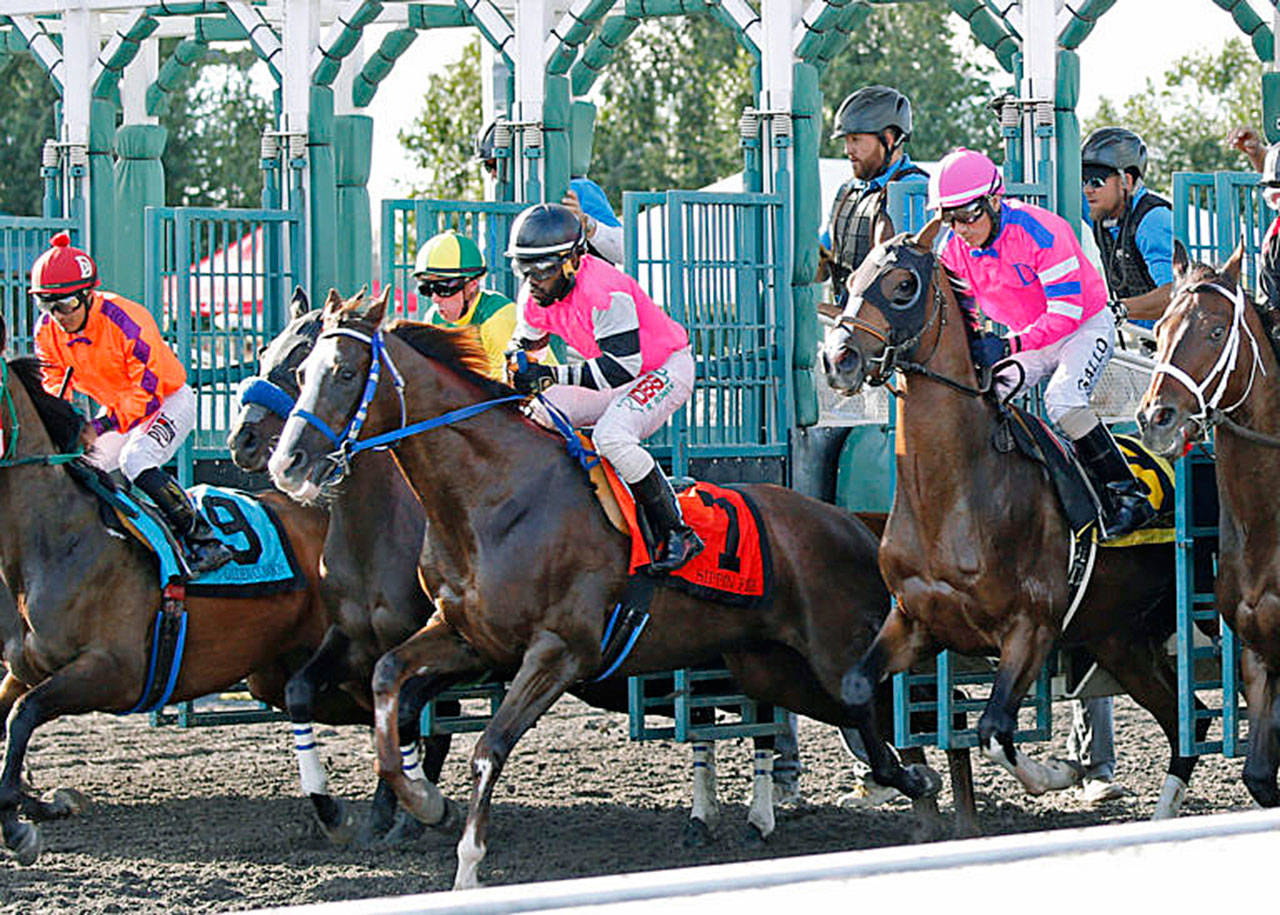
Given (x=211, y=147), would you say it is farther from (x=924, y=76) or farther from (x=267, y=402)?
(x=267, y=402)

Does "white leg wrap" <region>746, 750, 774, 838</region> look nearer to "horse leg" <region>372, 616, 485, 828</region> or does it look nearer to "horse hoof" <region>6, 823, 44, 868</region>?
"horse leg" <region>372, 616, 485, 828</region>

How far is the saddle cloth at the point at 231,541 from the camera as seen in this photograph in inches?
267

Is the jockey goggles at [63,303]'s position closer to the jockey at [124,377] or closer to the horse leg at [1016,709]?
the jockey at [124,377]

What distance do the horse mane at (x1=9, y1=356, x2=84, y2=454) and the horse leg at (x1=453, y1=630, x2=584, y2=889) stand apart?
5.57 feet

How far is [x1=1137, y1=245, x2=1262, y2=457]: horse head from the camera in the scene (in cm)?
562

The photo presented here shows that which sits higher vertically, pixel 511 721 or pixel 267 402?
pixel 267 402

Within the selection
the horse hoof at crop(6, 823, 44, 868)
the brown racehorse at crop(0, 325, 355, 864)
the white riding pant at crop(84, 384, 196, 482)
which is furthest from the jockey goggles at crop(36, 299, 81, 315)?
the horse hoof at crop(6, 823, 44, 868)

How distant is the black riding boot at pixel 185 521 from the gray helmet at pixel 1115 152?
10.4 ft

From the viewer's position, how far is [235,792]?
8164 mm

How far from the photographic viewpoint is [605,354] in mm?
6230

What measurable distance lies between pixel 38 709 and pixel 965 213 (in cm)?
306

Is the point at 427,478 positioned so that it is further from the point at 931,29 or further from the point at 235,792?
the point at 931,29

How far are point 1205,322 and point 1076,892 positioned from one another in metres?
2.93

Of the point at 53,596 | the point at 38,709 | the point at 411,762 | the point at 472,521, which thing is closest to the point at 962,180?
the point at 472,521
